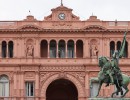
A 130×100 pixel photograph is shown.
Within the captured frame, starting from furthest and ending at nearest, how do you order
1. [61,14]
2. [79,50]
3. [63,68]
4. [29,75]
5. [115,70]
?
[79,50] → [61,14] → [63,68] → [29,75] → [115,70]

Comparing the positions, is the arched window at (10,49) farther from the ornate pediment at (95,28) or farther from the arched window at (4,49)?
the ornate pediment at (95,28)

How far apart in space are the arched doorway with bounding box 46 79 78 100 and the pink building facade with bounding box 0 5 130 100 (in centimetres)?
369

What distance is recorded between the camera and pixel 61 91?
8612 cm

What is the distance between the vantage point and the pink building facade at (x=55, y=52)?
265ft

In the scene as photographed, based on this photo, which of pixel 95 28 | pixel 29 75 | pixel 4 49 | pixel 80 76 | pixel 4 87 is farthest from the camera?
pixel 4 49

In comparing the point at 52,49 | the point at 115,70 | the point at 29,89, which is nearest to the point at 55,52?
the point at 52,49

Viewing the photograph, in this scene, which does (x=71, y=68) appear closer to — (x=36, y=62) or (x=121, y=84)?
(x=36, y=62)

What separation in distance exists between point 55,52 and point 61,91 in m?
6.44

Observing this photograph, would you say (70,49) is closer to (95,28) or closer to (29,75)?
(95,28)

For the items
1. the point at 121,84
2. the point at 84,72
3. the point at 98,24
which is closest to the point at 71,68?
the point at 84,72

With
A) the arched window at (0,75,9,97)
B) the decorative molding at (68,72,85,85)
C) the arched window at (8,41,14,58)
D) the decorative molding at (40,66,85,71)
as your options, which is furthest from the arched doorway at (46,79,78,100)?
the arched window at (8,41,14,58)

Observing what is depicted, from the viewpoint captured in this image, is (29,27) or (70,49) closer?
(29,27)

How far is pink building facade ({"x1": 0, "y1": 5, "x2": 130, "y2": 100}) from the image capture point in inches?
3179

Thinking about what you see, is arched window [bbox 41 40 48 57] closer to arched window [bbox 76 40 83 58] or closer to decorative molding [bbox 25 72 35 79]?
decorative molding [bbox 25 72 35 79]
